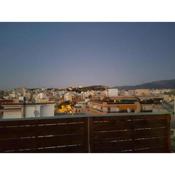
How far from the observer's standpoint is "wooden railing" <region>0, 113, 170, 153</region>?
370 centimetres

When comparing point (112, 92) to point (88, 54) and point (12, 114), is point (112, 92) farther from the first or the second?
point (12, 114)

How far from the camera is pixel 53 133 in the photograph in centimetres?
385

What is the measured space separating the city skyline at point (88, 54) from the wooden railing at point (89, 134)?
0.53 metres

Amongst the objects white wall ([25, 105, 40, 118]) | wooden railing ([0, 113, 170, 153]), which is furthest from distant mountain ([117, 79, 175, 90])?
white wall ([25, 105, 40, 118])

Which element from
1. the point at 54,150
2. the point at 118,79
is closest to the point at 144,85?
the point at 118,79

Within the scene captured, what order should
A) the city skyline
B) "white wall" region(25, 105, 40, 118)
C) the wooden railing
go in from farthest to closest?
the city skyline
"white wall" region(25, 105, 40, 118)
the wooden railing

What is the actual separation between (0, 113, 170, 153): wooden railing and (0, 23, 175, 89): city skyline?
529mm

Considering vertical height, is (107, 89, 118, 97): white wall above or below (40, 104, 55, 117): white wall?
above

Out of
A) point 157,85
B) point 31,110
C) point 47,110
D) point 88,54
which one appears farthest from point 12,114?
point 157,85

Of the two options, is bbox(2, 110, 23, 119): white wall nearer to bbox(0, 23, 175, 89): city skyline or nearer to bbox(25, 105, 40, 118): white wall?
bbox(25, 105, 40, 118): white wall

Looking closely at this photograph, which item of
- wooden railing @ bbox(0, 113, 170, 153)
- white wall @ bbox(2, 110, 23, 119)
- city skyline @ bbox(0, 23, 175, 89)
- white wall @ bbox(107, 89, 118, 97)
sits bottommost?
wooden railing @ bbox(0, 113, 170, 153)

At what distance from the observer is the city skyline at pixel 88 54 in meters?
4.07

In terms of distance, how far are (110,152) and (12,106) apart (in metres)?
1.39

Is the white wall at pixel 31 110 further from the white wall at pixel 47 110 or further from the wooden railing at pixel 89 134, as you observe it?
the wooden railing at pixel 89 134
